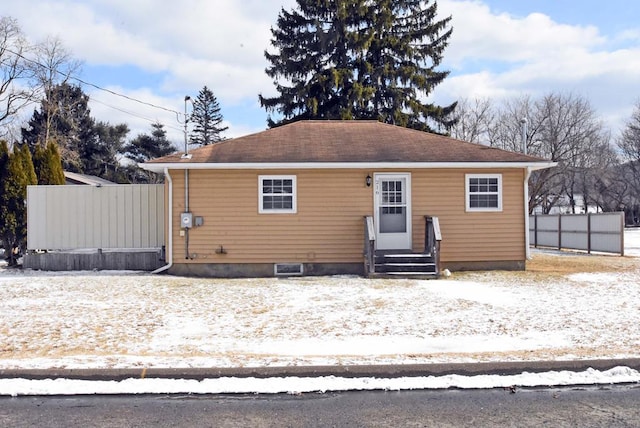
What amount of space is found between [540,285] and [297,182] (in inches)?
228

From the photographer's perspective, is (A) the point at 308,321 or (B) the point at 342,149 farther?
(B) the point at 342,149

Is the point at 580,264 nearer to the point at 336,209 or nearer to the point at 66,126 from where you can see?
the point at 336,209

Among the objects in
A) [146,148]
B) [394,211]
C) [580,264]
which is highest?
[146,148]

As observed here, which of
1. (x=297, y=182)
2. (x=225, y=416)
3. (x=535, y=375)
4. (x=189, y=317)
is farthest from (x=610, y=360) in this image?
(x=297, y=182)

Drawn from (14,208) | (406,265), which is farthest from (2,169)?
(406,265)

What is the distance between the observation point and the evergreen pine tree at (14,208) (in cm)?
1378

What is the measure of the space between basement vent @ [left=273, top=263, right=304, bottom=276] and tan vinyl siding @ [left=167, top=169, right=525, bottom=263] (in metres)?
0.13

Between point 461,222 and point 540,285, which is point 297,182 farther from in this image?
point 540,285

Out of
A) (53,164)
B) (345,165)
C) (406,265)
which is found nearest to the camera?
(406,265)

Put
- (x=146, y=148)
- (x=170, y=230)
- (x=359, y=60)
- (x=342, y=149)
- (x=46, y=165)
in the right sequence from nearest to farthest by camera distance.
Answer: (x=170, y=230) < (x=342, y=149) < (x=46, y=165) < (x=359, y=60) < (x=146, y=148)

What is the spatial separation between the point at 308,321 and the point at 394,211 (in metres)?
6.13

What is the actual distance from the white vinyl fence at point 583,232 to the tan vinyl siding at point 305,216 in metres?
8.20

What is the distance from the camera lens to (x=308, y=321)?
24.9 ft

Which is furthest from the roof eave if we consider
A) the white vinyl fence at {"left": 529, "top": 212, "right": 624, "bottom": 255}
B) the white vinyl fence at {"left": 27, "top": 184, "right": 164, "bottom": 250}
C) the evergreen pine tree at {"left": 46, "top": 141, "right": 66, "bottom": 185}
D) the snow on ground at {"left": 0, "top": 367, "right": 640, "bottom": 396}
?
the snow on ground at {"left": 0, "top": 367, "right": 640, "bottom": 396}
